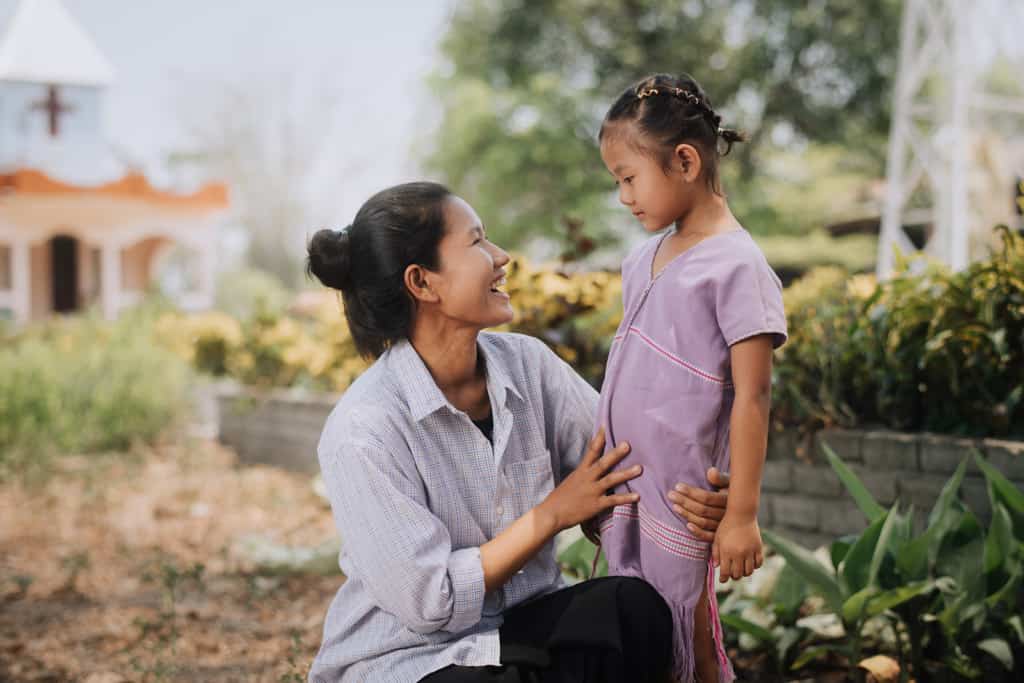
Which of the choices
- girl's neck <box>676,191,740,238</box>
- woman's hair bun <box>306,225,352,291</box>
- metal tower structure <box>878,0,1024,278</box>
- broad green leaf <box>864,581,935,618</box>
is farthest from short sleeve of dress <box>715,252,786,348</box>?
metal tower structure <box>878,0,1024,278</box>

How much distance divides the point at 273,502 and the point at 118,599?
1921 mm

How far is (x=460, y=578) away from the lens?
2.04 meters

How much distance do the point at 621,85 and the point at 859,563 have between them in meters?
23.4

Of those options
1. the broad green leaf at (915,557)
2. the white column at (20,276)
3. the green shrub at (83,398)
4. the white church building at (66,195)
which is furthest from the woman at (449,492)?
the white column at (20,276)

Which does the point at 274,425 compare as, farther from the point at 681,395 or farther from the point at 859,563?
the point at 681,395

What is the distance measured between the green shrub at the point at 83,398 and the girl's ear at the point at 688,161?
681cm

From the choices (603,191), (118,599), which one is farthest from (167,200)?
(118,599)

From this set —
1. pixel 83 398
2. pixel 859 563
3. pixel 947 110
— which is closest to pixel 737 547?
pixel 859 563

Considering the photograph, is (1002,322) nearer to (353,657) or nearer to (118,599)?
(353,657)

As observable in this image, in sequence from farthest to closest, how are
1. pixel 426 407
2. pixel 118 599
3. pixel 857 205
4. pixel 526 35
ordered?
pixel 526 35 → pixel 857 205 → pixel 118 599 → pixel 426 407

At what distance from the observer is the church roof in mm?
18141

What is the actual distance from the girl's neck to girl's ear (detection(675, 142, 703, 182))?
0.07 m

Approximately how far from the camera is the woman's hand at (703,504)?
81.0 inches

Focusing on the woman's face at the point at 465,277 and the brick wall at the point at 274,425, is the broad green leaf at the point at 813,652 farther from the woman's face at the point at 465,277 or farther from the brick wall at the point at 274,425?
the brick wall at the point at 274,425
